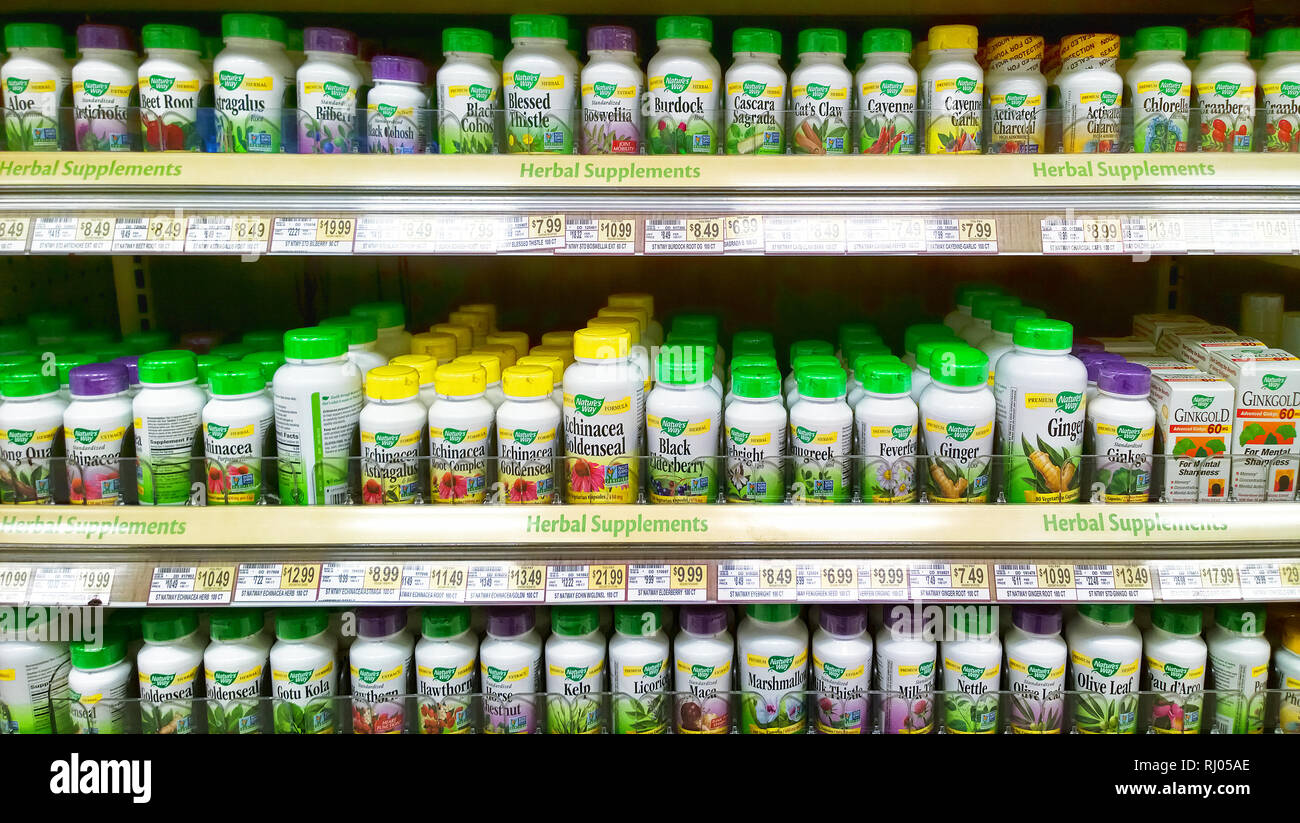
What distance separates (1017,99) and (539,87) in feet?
2.41

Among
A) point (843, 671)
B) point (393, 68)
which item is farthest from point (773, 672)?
point (393, 68)

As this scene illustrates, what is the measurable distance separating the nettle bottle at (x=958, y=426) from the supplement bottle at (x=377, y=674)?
87cm

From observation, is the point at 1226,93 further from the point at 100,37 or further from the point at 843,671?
the point at 100,37

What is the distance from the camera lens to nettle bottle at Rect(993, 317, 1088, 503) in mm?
1326

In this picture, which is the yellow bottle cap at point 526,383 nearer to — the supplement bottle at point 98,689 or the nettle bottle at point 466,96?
the nettle bottle at point 466,96

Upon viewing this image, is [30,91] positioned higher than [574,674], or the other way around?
[30,91]

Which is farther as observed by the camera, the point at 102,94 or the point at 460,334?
the point at 460,334

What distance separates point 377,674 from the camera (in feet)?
4.55

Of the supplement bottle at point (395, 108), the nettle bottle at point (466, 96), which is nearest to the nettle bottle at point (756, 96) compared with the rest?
the nettle bottle at point (466, 96)

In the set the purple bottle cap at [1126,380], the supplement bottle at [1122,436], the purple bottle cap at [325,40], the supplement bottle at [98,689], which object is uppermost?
the purple bottle cap at [325,40]

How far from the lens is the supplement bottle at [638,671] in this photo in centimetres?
140
